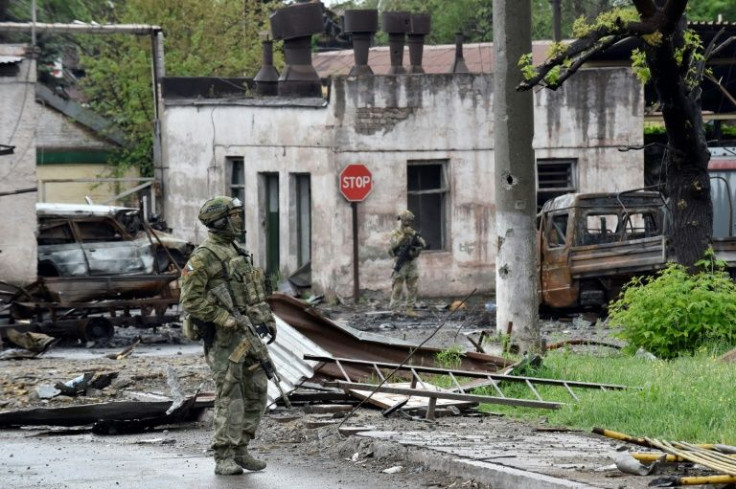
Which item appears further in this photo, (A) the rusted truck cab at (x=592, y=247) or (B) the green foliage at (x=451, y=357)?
(A) the rusted truck cab at (x=592, y=247)

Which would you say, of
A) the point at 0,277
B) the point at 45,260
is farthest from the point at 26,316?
the point at 0,277

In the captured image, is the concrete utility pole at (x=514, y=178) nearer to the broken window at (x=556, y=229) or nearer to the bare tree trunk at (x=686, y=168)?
the bare tree trunk at (x=686, y=168)

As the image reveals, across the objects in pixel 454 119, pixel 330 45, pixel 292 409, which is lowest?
pixel 292 409

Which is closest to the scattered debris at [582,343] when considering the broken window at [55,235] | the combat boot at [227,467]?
the combat boot at [227,467]

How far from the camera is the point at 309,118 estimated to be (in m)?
29.8

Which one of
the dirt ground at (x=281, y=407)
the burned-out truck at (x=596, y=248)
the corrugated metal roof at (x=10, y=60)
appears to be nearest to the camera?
the dirt ground at (x=281, y=407)

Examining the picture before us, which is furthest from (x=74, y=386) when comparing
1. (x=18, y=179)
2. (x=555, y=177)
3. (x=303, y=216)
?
(x=555, y=177)

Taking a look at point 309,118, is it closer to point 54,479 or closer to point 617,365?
point 617,365

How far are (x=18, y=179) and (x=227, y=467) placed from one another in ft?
50.8

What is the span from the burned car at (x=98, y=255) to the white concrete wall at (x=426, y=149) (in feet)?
19.2

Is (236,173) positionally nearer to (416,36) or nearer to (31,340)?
(416,36)

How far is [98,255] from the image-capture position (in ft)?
73.4

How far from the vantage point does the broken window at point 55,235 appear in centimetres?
2330

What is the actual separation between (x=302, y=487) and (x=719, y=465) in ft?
9.03
